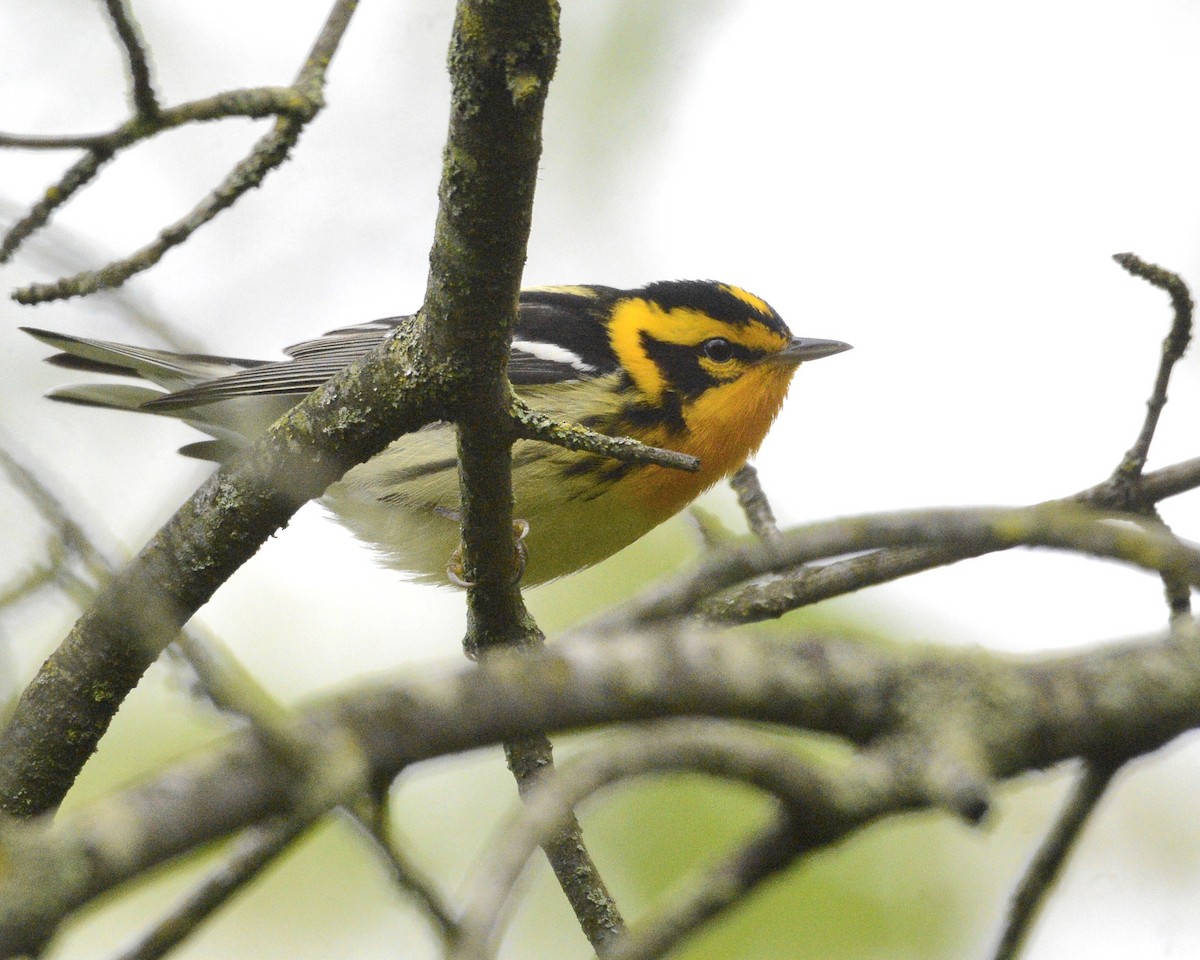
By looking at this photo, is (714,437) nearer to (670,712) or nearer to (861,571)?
(861,571)

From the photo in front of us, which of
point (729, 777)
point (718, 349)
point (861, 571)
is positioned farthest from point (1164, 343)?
point (718, 349)

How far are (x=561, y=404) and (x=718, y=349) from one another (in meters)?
0.94

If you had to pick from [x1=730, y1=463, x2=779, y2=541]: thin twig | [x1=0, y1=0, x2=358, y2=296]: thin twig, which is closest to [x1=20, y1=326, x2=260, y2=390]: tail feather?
[x1=0, y1=0, x2=358, y2=296]: thin twig

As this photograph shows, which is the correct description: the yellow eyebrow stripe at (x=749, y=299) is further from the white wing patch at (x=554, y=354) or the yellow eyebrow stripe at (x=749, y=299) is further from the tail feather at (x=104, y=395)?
the tail feather at (x=104, y=395)

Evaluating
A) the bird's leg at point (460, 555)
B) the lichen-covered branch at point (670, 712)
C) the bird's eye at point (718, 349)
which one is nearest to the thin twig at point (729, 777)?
the lichen-covered branch at point (670, 712)

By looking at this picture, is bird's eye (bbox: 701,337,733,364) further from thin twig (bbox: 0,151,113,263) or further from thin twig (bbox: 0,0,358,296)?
thin twig (bbox: 0,151,113,263)

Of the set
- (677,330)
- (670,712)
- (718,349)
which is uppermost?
(677,330)

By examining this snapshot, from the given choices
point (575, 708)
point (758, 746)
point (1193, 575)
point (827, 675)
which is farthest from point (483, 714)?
point (1193, 575)

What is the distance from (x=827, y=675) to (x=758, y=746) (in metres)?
0.15

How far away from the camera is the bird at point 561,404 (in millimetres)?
5148

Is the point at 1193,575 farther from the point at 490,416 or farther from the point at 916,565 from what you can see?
the point at 916,565

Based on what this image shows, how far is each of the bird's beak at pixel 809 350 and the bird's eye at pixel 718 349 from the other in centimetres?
24

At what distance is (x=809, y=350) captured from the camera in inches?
231

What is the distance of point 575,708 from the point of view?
1619mm
